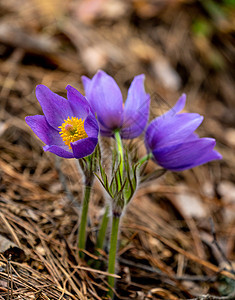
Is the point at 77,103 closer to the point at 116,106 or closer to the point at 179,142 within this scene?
the point at 116,106

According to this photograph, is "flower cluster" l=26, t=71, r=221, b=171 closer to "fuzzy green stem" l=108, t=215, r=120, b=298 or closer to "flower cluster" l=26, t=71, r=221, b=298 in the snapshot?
"flower cluster" l=26, t=71, r=221, b=298

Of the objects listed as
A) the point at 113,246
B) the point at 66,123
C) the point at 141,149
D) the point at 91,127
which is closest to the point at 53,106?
the point at 66,123

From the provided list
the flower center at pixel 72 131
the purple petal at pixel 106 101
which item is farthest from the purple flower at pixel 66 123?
the purple petal at pixel 106 101

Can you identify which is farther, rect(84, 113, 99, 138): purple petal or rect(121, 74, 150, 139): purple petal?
rect(121, 74, 150, 139): purple petal

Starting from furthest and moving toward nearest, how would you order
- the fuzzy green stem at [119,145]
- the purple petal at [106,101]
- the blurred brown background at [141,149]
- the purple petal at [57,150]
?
1. the blurred brown background at [141,149]
2. the purple petal at [106,101]
3. the fuzzy green stem at [119,145]
4. the purple petal at [57,150]

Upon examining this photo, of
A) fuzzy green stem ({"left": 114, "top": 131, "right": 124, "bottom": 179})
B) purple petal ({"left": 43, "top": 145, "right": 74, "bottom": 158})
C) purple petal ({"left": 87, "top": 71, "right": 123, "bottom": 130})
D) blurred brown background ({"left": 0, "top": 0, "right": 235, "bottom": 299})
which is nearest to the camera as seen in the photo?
purple petal ({"left": 43, "top": 145, "right": 74, "bottom": 158})

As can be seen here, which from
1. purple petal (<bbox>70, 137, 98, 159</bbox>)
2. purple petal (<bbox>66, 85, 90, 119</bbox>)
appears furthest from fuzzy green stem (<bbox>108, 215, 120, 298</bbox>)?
purple petal (<bbox>66, 85, 90, 119</bbox>)

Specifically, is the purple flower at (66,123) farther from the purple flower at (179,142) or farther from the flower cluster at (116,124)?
the purple flower at (179,142)

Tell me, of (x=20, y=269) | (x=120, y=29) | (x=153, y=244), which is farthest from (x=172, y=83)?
(x=20, y=269)

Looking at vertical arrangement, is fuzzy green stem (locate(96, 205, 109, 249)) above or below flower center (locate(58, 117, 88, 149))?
below
